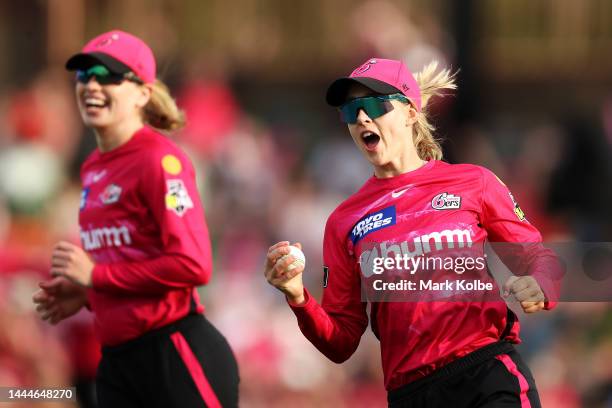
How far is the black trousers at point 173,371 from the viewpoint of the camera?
244 inches

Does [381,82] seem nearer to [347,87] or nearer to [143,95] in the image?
[347,87]

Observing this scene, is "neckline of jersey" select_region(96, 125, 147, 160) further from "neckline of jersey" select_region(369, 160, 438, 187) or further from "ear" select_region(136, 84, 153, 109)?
"neckline of jersey" select_region(369, 160, 438, 187)

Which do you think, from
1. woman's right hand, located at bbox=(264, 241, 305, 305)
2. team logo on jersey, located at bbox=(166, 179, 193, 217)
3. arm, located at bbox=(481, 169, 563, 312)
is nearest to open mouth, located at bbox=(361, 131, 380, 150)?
arm, located at bbox=(481, 169, 563, 312)

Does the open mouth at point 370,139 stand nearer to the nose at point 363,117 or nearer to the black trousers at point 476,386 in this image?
the nose at point 363,117

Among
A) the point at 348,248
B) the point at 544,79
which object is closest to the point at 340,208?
the point at 348,248

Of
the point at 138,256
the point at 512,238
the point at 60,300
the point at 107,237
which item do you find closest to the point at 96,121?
the point at 107,237

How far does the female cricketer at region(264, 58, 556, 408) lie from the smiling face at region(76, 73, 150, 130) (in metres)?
1.29

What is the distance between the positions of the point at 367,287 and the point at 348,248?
0.62 feet

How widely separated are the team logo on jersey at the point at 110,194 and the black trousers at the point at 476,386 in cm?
170

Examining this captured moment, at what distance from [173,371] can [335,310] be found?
1014 mm

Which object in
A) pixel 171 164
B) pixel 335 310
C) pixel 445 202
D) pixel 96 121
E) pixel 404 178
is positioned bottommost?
pixel 335 310

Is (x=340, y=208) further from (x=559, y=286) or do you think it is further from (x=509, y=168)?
(x=509, y=168)

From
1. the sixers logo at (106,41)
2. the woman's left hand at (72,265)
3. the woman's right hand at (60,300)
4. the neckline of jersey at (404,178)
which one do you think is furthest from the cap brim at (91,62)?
the neckline of jersey at (404,178)

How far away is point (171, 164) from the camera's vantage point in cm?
629
